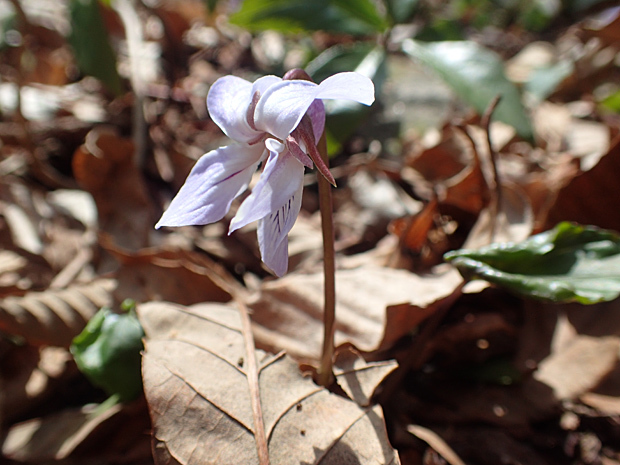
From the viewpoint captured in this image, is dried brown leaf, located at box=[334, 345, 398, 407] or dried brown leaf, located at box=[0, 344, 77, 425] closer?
dried brown leaf, located at box=[334, 345, 398, 407]

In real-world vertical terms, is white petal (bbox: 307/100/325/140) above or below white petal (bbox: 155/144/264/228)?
above

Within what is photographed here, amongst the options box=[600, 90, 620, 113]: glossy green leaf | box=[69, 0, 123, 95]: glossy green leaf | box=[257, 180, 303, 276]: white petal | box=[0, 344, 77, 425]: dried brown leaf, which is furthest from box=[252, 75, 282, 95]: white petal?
box=[600, 90, 620, 113]: glossy green leaf

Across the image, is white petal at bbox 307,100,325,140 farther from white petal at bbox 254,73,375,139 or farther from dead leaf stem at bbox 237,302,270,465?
dead leaf stem at bbox 237,302,270,465

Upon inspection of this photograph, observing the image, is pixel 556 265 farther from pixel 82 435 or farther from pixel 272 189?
pixel 82 435

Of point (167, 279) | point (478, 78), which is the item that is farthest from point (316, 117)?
point (478, 78)

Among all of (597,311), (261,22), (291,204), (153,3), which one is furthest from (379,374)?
(153,3)

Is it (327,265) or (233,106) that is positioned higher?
(233,106)

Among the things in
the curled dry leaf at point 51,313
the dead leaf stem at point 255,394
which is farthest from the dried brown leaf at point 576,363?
the curled dry leaf at point 51,313
